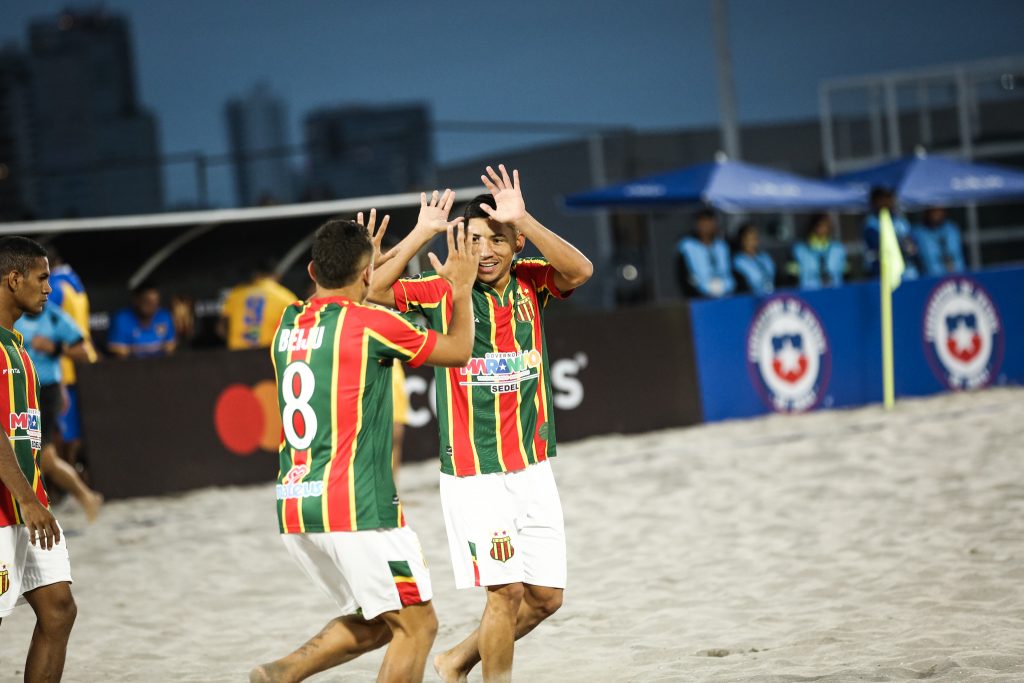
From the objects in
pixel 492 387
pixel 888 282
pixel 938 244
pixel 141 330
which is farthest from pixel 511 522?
pixel 938 244

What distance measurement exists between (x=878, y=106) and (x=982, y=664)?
53.9 feet

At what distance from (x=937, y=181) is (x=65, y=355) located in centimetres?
1076

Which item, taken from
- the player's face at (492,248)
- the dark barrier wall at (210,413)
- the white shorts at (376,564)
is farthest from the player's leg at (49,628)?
the dark barrier wall at (210,413)

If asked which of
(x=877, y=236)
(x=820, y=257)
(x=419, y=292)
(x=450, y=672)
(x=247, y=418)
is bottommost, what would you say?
(x=450, y=672)

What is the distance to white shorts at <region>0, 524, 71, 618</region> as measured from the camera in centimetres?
439

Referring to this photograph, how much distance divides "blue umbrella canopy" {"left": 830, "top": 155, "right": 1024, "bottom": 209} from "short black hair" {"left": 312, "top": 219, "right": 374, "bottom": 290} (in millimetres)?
12673

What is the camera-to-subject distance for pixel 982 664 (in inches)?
195

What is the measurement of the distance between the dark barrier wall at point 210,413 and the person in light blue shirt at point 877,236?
3941mm

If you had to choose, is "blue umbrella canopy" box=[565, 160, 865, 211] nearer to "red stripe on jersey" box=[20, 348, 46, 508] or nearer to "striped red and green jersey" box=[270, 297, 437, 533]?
"red stripe on jersey" box=[20, 348, 46, 508]

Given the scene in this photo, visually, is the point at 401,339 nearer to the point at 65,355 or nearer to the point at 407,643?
the point at 407,643

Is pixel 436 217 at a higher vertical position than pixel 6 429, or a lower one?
higher

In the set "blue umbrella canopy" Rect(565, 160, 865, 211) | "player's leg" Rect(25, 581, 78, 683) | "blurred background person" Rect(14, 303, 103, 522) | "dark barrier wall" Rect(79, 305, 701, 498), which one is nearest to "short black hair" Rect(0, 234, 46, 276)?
"player's leg" Rect(25, 581, 78, 683)

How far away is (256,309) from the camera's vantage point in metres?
11.8

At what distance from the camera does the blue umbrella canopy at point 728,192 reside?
14.9 metres
